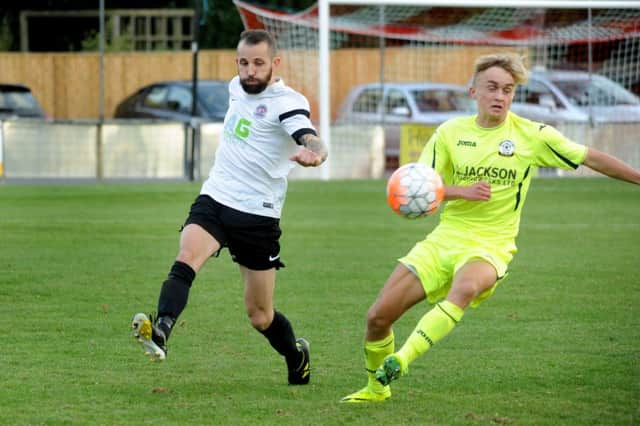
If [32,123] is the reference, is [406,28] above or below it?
above

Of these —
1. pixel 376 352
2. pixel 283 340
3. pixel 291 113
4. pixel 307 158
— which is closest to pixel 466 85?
pixel 283 340

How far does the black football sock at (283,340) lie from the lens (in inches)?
294

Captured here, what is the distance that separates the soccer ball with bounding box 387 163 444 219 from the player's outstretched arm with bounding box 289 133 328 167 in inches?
14.6

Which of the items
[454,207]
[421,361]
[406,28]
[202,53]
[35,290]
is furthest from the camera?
[202,53]

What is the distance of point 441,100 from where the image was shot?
2633 centimetres

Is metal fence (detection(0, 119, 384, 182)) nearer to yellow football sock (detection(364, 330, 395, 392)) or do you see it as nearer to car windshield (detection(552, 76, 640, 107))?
car windshield (detection(552, 76, 640, 107))

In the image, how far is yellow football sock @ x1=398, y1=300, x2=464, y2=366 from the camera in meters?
6.62

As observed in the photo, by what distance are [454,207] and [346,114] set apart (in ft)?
65.7

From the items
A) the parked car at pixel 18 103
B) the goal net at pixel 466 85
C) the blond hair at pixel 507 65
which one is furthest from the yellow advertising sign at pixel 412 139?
the blond hair at pixel 507 65

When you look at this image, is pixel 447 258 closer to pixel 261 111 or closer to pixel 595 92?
pixel 261 111

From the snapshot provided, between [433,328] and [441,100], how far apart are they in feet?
65.5

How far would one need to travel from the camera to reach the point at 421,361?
8234mm

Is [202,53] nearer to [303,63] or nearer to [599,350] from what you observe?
[303,63]

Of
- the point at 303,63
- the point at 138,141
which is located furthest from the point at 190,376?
the point at 303,63
